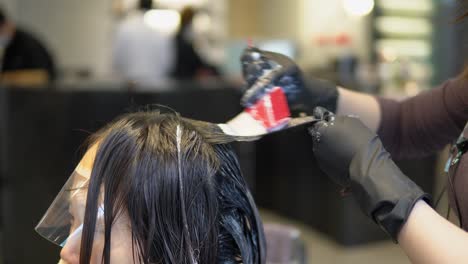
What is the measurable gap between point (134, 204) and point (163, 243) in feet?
0.25

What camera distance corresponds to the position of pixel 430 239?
2.03 ft

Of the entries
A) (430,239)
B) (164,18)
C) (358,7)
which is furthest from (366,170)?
(164,18)

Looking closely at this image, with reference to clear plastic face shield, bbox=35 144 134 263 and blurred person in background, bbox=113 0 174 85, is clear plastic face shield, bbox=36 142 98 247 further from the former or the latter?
blurred person in background, bbox=113 0 174 85

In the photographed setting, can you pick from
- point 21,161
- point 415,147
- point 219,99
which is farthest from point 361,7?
point 415,147

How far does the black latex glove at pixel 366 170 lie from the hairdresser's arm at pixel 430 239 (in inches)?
0.5

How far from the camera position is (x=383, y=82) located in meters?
3.38

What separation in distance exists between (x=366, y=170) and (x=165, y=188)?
0.30 m

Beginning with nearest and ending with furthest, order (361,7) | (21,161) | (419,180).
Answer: (21,161)
(419,180)
(361,7)

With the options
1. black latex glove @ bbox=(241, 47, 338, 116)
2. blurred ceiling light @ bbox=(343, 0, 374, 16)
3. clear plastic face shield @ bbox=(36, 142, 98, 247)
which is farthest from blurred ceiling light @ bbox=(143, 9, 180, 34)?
clear plastic face shield @ bbox=(36, 142, 98, 247)

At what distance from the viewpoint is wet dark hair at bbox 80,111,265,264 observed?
0.74 metres

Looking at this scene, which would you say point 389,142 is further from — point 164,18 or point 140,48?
point 164,18

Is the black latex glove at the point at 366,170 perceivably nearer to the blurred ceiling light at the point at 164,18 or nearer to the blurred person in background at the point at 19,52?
the blurred person in background at the point at 19,52

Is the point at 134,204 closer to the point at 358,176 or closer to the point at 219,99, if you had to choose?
the point at 358,176

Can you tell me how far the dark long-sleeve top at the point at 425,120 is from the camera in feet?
3.25
